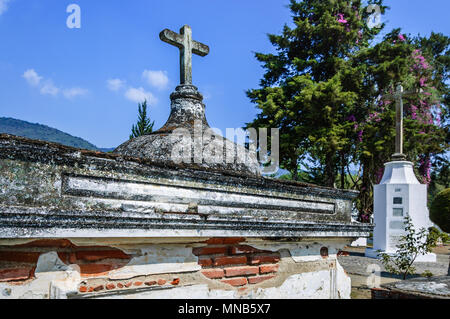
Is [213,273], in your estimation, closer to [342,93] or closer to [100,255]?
[100,255]

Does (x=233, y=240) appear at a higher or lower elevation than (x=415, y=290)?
higher

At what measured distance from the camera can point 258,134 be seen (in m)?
19.4

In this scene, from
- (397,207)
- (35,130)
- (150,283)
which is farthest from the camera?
(35,130)

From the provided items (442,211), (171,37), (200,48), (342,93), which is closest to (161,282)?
(171,37)

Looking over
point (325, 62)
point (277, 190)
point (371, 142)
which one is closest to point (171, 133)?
A: point (277, 190)

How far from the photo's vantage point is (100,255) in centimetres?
227

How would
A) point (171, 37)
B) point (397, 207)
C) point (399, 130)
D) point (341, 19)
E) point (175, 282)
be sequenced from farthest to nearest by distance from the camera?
point (341, 19) < point (399, 130) < point (397, 207) < point (171, 37) < point (175, 282)

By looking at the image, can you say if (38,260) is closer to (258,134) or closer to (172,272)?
(172,272)

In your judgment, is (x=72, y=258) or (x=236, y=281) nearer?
(x=72, y=258)

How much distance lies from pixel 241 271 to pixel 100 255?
1.17m

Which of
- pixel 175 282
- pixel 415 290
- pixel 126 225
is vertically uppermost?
pixel 126 225
